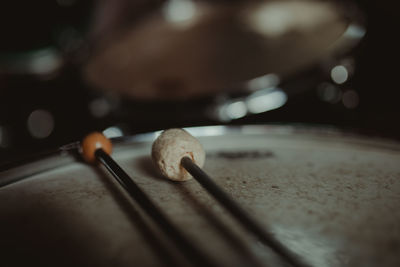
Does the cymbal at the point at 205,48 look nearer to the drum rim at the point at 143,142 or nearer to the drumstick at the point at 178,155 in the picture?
the drum rim at the point at 143,142

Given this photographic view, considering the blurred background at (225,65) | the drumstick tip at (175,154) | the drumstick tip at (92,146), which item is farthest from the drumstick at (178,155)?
the blurred background at (225,65)

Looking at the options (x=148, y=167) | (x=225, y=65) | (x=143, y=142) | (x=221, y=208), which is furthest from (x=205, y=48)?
(x=221, y=208)

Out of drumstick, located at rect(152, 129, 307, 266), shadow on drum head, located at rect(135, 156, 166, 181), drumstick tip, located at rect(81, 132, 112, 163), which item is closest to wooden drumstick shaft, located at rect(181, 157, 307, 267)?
drumstick, located at rect(152, 129, 307, 266)

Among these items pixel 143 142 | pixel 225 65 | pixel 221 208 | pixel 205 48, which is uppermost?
pixel 205 48

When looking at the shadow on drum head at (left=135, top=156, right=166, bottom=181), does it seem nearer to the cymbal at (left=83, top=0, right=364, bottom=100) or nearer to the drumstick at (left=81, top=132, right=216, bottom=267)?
the drumstick at (left=81, top=132, right=216, bottom=267)

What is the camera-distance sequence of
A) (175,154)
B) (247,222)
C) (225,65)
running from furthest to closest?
(225,65), (175,154), (247,222)

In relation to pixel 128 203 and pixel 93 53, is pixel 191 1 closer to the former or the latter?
pixel 93 53

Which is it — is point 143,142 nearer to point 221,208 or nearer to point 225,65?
point 221,208
